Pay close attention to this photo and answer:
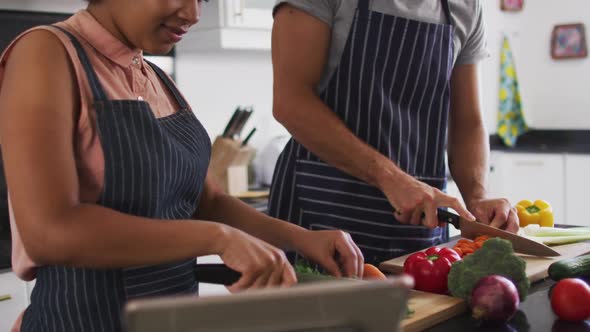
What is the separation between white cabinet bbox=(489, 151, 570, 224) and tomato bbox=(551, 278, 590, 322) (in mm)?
3116

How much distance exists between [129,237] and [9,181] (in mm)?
174

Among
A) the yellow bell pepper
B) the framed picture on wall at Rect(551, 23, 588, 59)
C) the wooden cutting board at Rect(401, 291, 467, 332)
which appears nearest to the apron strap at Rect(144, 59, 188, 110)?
the wooden cutting board at Rect(401, 291, 467, 332)

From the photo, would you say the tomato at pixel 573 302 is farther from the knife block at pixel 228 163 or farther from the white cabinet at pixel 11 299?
the knife block at pixel 228 163

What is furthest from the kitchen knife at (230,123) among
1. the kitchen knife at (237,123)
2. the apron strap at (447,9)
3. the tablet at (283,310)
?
the tablet at (283,310)

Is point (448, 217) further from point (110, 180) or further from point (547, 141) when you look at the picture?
point (547, 141)

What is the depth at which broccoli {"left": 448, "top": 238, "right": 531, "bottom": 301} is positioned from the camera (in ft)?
3.83

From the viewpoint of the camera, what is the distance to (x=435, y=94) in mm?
1732

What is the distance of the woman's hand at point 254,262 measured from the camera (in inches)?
36.3

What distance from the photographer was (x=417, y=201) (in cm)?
143

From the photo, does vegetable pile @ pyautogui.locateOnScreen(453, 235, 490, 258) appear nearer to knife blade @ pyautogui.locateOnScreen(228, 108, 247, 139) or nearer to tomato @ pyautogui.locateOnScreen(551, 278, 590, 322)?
tomato @ pyautogui.locateOnScreen(551, 278, 590, 322)

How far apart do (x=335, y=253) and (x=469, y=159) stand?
79cm

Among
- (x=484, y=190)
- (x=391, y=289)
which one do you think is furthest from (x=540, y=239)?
(x=391, y=289)

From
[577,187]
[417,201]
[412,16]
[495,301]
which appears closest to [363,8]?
[412,16]

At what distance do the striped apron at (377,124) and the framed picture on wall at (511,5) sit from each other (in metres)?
2.90
